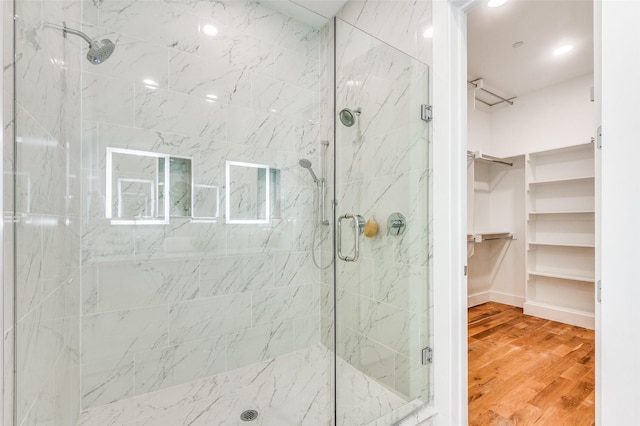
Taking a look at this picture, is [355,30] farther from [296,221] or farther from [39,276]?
[39,276]

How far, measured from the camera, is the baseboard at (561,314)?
121 inches

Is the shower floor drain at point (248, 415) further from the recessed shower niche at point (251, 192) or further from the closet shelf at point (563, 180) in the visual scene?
the closet shelf at point (563, 180)

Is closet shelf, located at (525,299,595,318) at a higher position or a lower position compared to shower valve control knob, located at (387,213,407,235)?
lower

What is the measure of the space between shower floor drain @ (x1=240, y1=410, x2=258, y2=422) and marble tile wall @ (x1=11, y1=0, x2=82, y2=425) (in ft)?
2.45

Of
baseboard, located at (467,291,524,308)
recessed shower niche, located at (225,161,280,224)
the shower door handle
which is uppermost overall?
recessed shower niche, located at (225,161,280,224)

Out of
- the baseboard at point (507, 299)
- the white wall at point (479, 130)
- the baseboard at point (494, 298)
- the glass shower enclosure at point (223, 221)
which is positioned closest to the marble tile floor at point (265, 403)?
the glass shower enclosure at point (223, 221)

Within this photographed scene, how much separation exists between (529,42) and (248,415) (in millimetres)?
3642

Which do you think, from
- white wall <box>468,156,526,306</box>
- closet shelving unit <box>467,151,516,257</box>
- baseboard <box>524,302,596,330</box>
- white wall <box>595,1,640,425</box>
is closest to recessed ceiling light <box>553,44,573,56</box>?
closet shelving unit <box>467,151,516,257</box>

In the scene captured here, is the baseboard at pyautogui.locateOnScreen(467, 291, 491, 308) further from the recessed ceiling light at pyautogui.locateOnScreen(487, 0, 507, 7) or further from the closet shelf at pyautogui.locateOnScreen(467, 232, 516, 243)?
the recessed ceiling light at pyautogui.locateOnScreen(487, 0, 507, 7)

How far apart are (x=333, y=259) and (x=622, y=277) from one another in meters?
1.18

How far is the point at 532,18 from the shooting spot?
92.6 inches

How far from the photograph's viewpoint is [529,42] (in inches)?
105

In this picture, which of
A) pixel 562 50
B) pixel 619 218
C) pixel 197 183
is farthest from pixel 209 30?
pixel 562 50

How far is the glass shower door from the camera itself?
5.07ft
